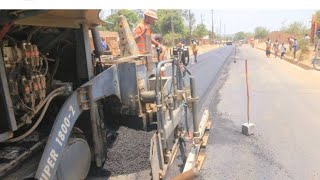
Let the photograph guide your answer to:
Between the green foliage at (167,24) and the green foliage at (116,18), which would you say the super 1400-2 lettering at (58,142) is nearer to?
the green foliage at (116,18)

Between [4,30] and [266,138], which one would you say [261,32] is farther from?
[4,30]

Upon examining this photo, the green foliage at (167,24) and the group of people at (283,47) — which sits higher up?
the green foliage at (167,24)

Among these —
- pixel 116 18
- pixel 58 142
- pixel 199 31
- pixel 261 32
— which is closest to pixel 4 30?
pixel 58 142

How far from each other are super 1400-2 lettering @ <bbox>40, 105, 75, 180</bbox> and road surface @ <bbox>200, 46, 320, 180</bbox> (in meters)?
2.13

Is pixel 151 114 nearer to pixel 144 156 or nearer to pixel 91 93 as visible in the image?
pixel 144 156

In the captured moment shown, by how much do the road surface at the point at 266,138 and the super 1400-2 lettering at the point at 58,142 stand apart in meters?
2.13

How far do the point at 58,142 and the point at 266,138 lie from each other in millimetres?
4126

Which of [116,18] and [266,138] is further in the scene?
[116,18]

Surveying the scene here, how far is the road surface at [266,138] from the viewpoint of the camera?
484cm

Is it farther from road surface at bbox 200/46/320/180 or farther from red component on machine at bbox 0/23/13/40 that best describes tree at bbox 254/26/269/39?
red component on machine at bbox 0/23/13/40

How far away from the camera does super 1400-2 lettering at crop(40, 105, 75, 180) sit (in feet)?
9.91

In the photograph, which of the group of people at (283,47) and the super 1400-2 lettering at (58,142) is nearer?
the super 1400-2 lettering at (58,142)

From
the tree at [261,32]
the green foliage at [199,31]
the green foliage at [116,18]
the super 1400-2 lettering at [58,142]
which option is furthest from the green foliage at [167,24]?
the tree at [261,32]

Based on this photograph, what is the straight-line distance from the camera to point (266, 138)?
6.24 m
